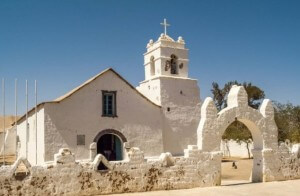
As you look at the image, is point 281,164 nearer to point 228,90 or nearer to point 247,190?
point 247,190

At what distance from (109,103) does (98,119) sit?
129cm

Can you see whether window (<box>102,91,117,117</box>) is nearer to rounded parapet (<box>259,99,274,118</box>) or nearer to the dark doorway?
the dark doorway

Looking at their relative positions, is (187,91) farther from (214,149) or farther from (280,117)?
(280,117)

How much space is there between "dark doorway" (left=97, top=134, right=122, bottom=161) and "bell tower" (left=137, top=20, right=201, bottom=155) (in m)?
3.22

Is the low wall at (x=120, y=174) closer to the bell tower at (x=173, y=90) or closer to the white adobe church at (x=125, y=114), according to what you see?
the white adobe church at (x=125, y=114)

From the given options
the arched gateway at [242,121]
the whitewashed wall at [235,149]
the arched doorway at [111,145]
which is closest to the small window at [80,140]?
the arched doorway at [111,145]

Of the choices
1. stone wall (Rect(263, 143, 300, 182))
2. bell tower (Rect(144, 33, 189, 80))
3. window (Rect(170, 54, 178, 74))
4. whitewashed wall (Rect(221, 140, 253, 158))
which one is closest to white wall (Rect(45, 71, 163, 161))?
bell tower (Rect(144, 33, 189, 80))

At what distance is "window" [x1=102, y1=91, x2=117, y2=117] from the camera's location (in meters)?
22.1

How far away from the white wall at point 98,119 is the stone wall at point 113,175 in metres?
8.23

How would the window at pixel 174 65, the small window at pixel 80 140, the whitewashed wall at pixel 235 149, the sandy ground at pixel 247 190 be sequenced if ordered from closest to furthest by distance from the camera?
the sandy ground at pixel 247 190, the small window at pixel 80 140, the window at pixel 174 65, the whitewashed wall at pixel 235 149

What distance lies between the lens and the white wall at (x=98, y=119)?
20578 mm

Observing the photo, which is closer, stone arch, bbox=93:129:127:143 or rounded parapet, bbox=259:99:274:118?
rounded parapet, bbox=259:99:274:118

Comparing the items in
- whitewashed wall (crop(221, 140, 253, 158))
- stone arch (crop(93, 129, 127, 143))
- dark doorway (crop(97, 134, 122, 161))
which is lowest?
whitewashed wall (crop(221, 140, 253, 158))

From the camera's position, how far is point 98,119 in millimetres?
21656
